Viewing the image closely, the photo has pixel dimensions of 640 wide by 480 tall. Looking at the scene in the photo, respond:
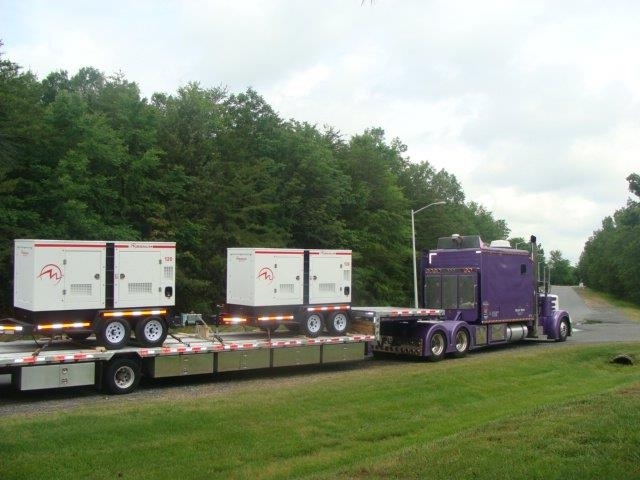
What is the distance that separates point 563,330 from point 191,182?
2024cm

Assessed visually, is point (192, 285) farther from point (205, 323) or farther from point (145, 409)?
→ point (145, 409)

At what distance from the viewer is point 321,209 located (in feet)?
140

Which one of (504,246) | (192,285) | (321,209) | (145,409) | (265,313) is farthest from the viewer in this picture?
(321,209)

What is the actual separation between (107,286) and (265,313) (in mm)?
4035

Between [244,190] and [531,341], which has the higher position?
[244,190]

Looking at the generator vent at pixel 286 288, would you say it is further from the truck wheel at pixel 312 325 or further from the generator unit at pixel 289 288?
the truck wheel at pixel 312 325

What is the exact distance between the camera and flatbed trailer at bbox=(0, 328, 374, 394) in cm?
1305

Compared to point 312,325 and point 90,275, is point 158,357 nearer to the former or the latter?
point 90,275

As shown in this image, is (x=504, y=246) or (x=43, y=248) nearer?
(x=43, y=248)

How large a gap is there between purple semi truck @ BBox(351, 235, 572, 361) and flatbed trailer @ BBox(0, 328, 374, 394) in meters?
2.17

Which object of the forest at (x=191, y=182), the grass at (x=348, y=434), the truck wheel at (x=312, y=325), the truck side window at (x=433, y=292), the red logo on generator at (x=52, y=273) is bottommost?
the grass at (x=348, y=434)

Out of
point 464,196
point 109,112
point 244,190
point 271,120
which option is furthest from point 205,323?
point 464,196

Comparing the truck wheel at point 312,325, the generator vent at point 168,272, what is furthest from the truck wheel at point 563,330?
the generator vent at point 168,272

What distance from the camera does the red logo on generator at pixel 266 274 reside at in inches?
661
